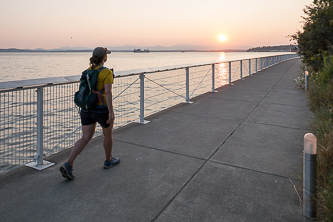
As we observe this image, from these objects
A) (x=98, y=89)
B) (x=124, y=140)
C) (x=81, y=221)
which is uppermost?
(x=98, y=89)

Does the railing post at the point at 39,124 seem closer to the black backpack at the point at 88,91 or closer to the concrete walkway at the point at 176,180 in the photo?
the concrete walkway at the point at 176,180

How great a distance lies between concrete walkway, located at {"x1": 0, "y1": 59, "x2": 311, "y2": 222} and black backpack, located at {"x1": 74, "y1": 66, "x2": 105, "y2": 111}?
38.8 inches

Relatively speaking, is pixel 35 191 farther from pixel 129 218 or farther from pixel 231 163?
pixel 231 163

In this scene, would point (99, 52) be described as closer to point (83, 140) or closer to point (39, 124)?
point (83, 140)

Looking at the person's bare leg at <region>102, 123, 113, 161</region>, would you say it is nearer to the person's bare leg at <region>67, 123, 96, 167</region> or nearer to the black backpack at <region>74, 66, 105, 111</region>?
the person's bare leg at <region>67, 123, 96, 167</region>

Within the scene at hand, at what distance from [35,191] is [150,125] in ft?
10.6

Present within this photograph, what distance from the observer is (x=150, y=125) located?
244 inches

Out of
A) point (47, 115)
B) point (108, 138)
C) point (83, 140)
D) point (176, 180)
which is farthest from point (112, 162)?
point (47, 115)

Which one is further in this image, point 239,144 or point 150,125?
point 150,125

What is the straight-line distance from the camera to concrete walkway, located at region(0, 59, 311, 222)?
2850 mm

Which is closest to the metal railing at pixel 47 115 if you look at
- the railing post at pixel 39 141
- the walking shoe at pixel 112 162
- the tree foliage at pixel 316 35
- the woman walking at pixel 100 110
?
the railing post at pixel 39 141

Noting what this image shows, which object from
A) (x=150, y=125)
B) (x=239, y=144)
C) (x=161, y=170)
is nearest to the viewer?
(x=161, y=170)

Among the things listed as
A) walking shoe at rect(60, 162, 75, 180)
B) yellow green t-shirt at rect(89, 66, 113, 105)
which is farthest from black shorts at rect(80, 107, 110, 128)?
walking shoe at rect(60, 162, 75, 180)

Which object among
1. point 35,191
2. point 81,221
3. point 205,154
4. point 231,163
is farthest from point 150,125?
point 81,221
